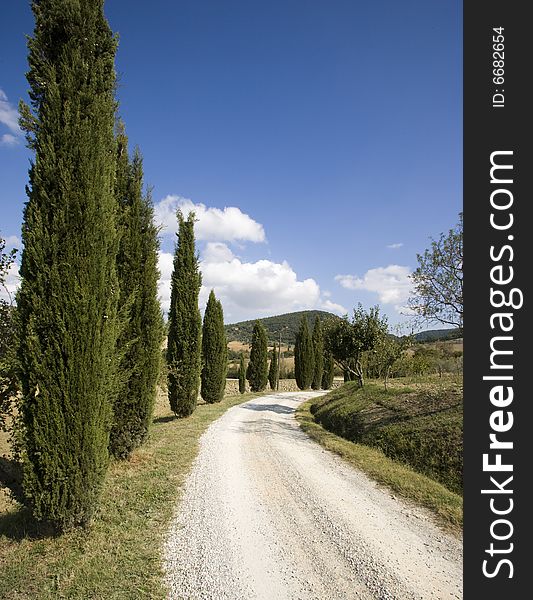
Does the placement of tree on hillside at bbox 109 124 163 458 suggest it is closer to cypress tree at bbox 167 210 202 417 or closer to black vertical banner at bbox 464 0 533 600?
cypress tree at bbox 167 210 202 417

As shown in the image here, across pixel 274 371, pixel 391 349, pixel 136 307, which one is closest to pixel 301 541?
pixel 136 307

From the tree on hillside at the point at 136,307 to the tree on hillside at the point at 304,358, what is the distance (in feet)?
91.0

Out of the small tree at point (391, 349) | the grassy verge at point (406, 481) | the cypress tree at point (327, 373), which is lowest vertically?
the cypress tree at point (327, 373)

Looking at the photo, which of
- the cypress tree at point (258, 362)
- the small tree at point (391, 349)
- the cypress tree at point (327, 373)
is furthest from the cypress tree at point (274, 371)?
the small tree at point (391, 349)

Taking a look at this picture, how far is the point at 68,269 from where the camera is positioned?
4.84 meters

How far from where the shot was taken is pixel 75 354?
189 inches

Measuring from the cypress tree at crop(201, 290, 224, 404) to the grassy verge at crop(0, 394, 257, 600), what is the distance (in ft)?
47.3

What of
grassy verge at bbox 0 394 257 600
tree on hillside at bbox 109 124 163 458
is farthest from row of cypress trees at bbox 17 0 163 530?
tree on hillside at bbox 109 124 163 458

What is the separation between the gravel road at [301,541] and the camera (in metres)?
3.65

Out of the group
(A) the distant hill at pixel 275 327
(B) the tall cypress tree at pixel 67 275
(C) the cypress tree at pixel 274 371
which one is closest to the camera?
(B) the tall cypress tree at pixel 67 275

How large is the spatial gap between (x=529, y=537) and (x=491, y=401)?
1219 mm

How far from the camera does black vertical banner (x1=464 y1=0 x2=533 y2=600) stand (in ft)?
10.6

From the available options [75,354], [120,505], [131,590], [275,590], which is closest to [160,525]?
[120,505]

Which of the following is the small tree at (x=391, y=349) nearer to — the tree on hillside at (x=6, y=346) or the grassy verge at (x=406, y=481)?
the grassy verge at (x=406, y=481)
